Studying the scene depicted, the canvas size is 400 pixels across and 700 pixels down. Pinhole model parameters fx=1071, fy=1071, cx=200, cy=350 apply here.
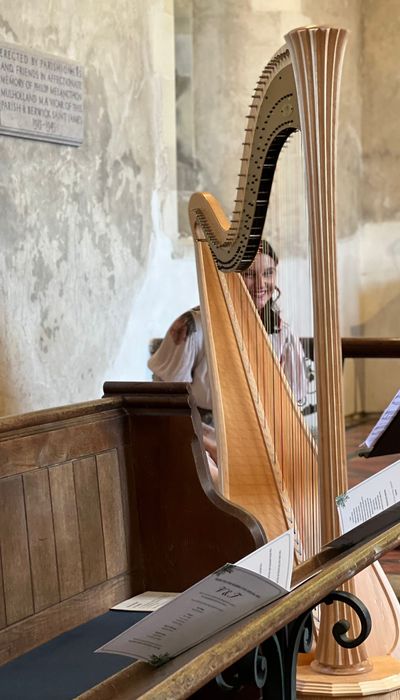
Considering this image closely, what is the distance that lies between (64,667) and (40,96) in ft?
12.0

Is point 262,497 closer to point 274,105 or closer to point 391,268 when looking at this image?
point 274,105

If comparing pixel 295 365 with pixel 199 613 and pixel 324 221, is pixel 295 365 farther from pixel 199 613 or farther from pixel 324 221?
pixel 199 613

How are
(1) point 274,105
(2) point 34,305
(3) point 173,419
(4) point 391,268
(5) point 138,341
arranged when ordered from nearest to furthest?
1. (1) point 274,105
2. (3) point 173,419
3. (2) point 34,305
4. (5) point 138,341
5. (4) point 391,268

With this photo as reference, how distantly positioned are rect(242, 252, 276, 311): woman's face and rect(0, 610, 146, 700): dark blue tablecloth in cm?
146

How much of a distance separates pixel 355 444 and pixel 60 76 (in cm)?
327

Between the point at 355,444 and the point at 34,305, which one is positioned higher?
the point at 34,305

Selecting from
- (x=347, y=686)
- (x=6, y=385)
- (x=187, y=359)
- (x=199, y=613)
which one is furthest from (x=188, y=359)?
(x=199, y=613)

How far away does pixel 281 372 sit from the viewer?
3.31 meters

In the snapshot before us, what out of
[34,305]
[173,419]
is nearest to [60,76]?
[34,305]

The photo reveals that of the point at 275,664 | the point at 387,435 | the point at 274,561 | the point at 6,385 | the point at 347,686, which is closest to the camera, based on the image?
the point at 274,561

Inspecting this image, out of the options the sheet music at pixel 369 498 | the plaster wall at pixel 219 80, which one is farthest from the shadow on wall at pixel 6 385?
the sheet music at pixel 369 498

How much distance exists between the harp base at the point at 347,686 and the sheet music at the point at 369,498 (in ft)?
2.46

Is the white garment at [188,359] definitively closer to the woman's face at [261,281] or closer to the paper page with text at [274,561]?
the woman's face at [261,281]

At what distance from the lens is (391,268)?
29.1 ft
